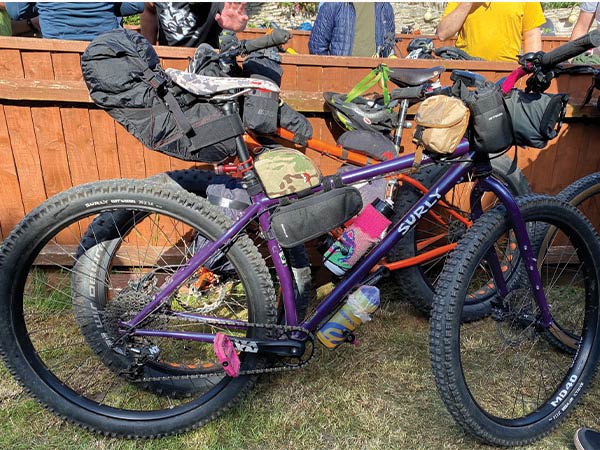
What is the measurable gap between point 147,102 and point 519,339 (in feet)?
6.84

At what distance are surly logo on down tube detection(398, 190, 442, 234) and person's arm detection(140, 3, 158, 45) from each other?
2369mm

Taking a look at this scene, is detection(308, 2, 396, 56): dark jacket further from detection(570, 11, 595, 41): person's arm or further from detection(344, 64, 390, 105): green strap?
detection(570, 11, 595, 41): person's arm

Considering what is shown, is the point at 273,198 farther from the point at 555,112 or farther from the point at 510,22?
the point at 510,22

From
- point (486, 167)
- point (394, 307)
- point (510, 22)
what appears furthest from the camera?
point (510, 22)

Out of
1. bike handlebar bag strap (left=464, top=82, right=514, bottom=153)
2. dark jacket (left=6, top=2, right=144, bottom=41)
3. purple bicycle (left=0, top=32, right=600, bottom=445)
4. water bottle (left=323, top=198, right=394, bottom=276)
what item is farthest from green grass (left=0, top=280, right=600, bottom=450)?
dark jacket (left=6, top=2, right=144, bottom=41)

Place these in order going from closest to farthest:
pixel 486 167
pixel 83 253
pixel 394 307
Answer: pixel 486 167 → pixel 83 253 → pixel 394 307

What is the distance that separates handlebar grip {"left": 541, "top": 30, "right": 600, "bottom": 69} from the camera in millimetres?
1706

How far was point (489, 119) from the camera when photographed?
1.89 metres

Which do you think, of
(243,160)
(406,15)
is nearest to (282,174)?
(243,160)

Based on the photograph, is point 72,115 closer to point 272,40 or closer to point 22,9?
point 22,9

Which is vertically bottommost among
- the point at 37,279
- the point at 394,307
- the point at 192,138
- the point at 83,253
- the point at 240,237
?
the point at 394,307

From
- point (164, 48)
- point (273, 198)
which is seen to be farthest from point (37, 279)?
point (273, 198)

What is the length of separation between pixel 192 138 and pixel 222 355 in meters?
0.89

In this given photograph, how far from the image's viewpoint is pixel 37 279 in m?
3.04
